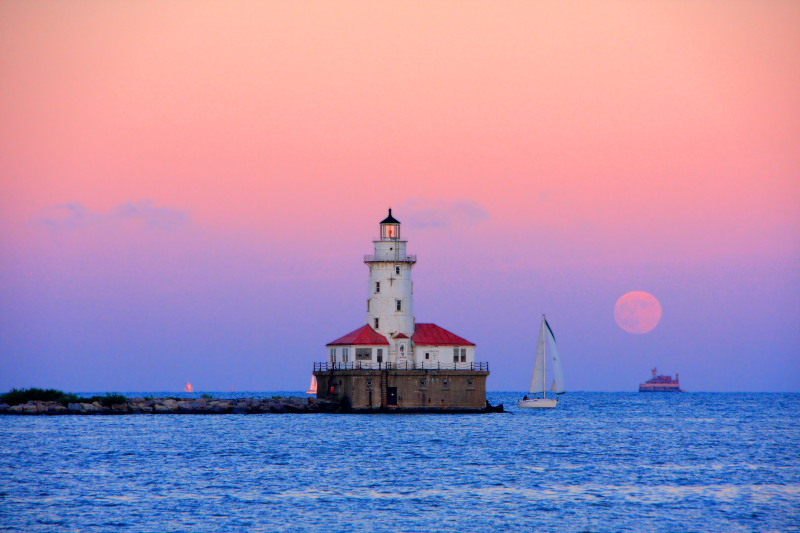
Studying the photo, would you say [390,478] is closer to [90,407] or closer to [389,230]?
[389,230]

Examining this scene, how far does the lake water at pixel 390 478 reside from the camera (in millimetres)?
39281

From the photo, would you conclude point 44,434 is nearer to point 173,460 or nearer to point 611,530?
point 173,460

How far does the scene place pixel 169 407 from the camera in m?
100

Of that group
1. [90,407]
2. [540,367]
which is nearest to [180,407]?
[90,407]

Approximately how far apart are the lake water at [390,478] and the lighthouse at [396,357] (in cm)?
533

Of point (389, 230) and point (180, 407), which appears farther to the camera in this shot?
point (180, 407)

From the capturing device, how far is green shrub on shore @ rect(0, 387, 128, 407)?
326ft

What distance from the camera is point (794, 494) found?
4516 cm

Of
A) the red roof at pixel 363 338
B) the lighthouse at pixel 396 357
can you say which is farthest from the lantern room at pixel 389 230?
the red roof at pixel 363 338

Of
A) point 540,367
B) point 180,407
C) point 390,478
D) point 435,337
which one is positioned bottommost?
point 390,478

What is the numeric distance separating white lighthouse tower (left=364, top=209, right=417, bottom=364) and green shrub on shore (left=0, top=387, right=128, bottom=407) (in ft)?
82.6

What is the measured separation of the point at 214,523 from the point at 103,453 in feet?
79.2

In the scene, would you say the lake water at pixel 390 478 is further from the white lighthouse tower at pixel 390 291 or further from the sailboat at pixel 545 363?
the sailboat at pixel 545 363

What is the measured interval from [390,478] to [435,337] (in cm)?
3987
